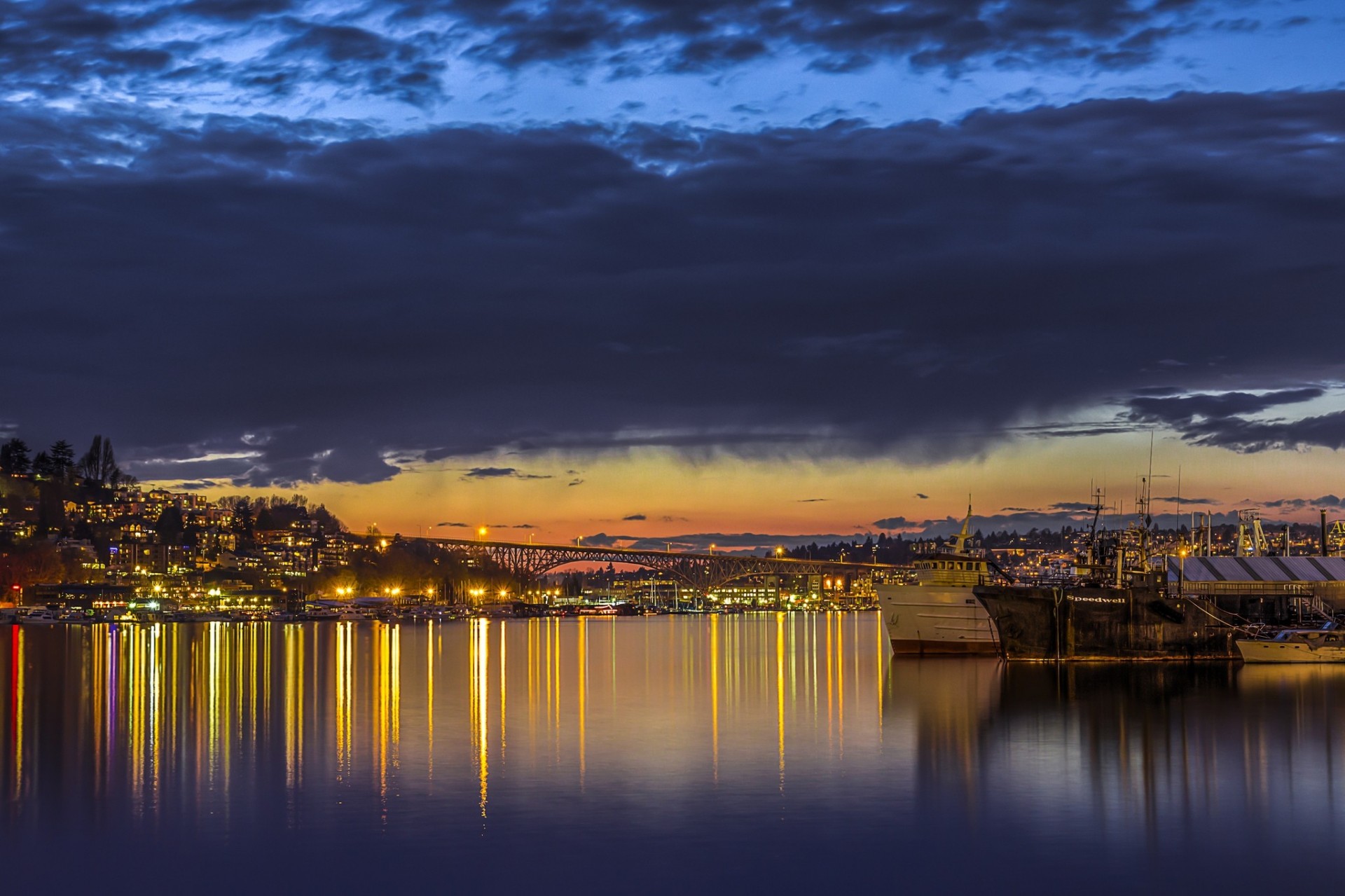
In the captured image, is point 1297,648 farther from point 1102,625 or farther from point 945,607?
point 945,607

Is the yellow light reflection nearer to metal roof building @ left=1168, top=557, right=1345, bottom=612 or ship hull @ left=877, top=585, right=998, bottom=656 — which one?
ship hull @ left=877, top=585, right=998, bottom=656

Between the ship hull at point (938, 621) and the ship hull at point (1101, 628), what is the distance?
15.8ft

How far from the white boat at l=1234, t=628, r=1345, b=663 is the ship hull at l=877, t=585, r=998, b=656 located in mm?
12065

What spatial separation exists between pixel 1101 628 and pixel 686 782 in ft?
133

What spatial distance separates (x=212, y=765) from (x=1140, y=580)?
5231 centimetres

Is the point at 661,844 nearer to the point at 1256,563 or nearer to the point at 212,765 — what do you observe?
the point at 212,765

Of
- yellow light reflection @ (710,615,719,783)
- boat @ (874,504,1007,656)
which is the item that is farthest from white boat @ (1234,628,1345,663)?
yellow light reflection @ (710,615,719,783)

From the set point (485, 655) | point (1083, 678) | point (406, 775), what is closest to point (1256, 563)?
point (1083, 678)

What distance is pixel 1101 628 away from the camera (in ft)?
222

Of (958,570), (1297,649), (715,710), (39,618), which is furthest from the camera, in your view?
(39,618)

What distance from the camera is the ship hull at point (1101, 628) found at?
6756 centimetres

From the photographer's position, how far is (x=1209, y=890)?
874 inches

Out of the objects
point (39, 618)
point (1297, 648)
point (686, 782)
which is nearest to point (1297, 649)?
point (1297, 648)

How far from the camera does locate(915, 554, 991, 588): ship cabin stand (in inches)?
2862
